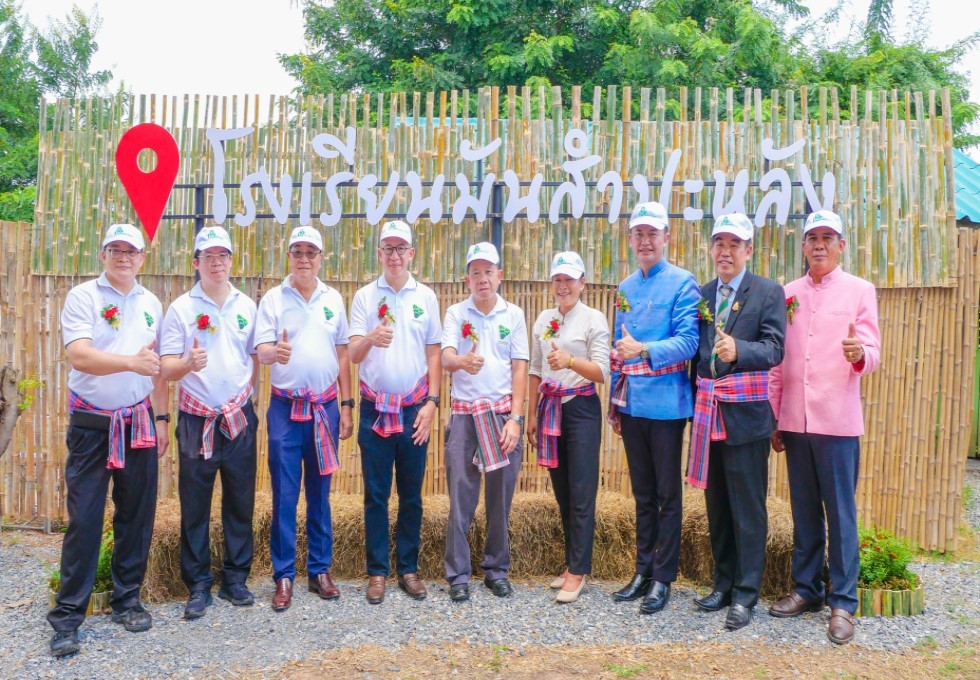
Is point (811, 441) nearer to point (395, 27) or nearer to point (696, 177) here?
point (696, 177)

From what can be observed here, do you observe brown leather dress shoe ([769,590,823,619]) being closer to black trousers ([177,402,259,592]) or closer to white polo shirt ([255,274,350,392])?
white polo shirt ([255,274,350,392])

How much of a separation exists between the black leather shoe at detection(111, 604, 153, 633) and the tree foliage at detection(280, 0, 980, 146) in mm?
10714

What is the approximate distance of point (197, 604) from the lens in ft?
13.0

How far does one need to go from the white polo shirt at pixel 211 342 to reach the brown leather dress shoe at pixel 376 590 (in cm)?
120

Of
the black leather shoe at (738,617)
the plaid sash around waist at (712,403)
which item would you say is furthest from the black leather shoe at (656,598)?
the plaid sash around waist at (712,403)

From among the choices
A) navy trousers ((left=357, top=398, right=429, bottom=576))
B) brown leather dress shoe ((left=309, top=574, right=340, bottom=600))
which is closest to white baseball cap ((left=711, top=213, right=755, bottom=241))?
navy trousers ((left=357, top=398, right=429, bottom=576))

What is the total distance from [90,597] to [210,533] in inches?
25.6

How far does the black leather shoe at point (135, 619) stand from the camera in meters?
3.79

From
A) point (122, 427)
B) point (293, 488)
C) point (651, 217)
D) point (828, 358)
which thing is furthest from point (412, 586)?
point (828, 358)

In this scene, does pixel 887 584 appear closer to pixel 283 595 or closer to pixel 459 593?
pixel 459 593

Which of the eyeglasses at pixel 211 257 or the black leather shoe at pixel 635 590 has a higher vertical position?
the eyeglasses at pixel 211 257

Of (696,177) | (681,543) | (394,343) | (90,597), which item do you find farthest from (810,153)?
(90,597)

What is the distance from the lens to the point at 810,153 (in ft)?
17.1

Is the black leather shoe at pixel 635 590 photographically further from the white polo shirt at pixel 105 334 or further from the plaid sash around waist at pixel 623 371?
the white polo shirt at pixel 105 334
